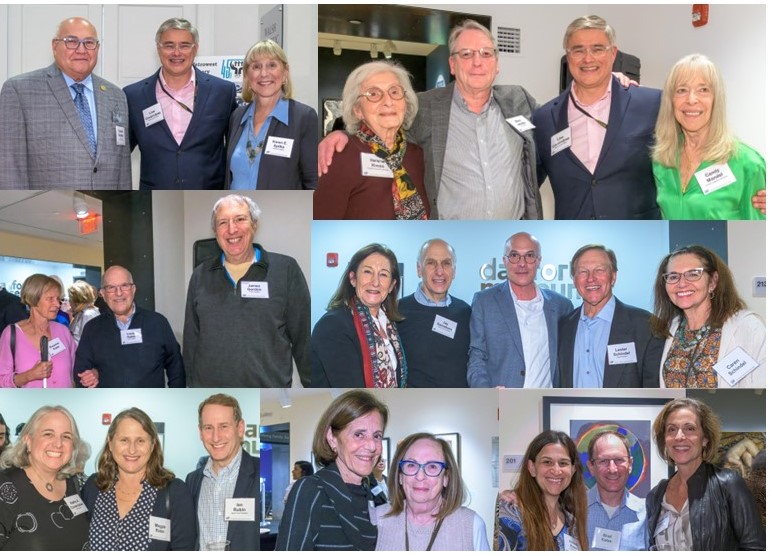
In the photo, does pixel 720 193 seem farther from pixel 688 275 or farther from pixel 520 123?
pixel 520 123

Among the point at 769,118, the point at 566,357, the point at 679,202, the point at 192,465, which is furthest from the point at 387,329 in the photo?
the point at 769,118

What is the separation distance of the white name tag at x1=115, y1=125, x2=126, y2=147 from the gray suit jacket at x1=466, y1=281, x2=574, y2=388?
180 centimetres

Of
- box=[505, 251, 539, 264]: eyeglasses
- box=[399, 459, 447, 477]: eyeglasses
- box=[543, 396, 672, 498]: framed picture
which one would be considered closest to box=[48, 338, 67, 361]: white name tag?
box=[399, 459, 447, 477]: eyeglasses

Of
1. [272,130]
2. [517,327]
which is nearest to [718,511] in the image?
[517,327]

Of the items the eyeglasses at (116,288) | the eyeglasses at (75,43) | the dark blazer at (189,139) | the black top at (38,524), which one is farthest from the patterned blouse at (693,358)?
the eyeglasses at (75,43)

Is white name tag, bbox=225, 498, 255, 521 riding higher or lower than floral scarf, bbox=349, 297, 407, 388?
lower

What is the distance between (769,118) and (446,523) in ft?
7.92

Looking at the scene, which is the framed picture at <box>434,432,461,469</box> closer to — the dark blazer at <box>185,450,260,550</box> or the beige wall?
the dark blazer at <box>185,450,260,550</box>

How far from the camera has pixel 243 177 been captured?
374 cm

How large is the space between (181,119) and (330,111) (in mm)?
697

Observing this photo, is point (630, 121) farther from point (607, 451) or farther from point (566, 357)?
point (607, 451)

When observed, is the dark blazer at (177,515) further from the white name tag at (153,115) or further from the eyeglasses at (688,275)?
the eyeglasses at (688,275)

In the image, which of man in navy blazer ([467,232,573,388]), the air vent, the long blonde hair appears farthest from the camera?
the air vent

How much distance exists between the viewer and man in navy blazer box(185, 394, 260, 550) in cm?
368
